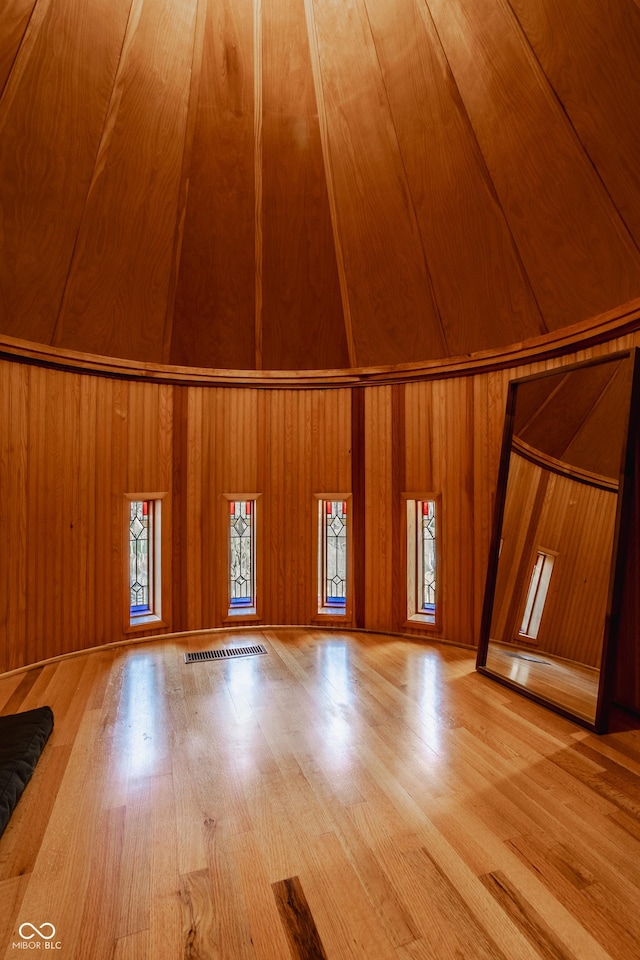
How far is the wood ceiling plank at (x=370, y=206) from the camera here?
3.33 m

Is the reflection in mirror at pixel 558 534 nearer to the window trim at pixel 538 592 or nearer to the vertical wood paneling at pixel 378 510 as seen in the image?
the window trim at pixel 538 592

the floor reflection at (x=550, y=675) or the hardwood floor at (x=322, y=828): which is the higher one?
the floor reflection at (x=550, y=675)

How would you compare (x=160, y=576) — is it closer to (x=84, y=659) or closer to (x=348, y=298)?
(x=84, y=659)

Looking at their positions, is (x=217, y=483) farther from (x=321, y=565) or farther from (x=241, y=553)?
(x=321, y=565)

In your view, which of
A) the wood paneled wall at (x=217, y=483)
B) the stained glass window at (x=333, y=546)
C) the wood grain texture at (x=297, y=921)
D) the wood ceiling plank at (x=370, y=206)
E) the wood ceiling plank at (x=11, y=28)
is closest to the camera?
the wood grain texture at (x=297, y=921)

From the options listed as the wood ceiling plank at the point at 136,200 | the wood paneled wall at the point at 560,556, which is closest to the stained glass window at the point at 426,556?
the wood paneled wall at the point at 560,556

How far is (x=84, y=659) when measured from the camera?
13.3 ft

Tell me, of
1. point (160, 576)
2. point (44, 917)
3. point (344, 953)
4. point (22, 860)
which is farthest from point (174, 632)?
point (344, 953)

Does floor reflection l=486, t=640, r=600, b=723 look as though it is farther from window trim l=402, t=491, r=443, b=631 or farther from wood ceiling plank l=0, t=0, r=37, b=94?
wood ceiling plank l=0, t=0, r=37, b=94

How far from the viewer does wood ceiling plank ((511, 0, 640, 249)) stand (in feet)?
8.19

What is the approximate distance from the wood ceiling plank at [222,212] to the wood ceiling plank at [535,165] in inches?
54.7

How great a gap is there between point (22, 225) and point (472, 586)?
4591 mm

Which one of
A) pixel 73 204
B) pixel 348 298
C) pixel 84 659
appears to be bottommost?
pixel 84 659

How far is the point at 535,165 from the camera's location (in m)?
3.13
